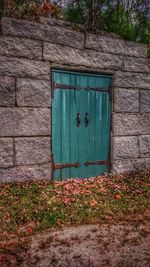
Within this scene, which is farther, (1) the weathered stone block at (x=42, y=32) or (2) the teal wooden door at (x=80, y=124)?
(2) the teal wooden door at (x=80, y=124)

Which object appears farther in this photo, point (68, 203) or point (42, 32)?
point (42, 32)

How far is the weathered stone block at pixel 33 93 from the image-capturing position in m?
4.42

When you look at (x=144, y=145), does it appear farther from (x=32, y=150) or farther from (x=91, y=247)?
(x=91, y=247)

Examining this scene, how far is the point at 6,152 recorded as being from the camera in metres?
4.38

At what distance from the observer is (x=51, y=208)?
4004mm

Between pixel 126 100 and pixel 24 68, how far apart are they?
7.05ft

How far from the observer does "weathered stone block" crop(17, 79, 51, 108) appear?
442cm

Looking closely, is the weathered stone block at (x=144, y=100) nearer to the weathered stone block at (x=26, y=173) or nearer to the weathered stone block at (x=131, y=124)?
the weathered stone block at (x=131, y=124)

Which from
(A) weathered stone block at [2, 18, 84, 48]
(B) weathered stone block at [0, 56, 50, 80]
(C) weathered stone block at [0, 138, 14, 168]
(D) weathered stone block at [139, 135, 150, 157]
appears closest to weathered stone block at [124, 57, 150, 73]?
A: (A) weathered stone block at [2, 18, 84, 48]

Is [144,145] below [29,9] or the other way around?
below

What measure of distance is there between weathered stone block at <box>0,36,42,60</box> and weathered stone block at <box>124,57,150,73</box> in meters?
1.85

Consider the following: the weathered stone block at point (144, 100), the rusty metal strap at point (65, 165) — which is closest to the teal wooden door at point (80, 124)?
the rusty metal strap at point (65, 165)

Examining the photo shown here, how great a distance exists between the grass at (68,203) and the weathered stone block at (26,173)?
0.10 meters

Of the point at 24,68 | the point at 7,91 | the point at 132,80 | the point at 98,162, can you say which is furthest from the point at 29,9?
the point at 98,162
